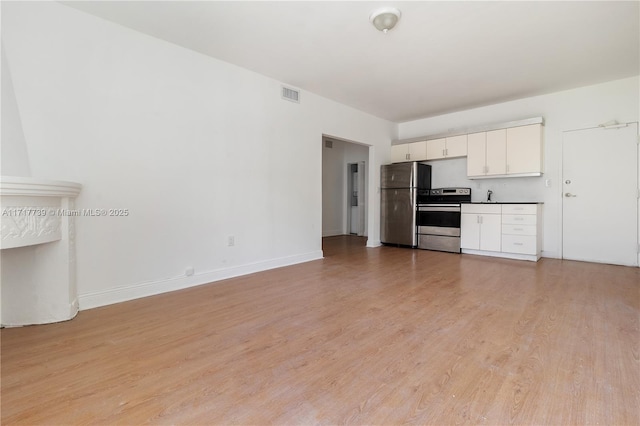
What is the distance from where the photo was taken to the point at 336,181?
7430mm

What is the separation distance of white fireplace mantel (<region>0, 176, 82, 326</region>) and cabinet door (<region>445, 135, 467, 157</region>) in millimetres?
5225

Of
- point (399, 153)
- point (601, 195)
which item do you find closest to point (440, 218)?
point (399, 153)

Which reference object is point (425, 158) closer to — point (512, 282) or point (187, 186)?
point (512, 282)

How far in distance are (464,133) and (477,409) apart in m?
4.78

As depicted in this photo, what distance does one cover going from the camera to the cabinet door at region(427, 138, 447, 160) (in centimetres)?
525

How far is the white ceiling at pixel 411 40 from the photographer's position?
2385mm

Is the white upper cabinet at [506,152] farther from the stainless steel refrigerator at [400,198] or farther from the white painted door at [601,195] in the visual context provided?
the stainless steel refrigerator at [400,198]

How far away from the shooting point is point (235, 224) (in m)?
3.42

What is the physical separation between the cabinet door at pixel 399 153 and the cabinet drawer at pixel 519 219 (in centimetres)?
206

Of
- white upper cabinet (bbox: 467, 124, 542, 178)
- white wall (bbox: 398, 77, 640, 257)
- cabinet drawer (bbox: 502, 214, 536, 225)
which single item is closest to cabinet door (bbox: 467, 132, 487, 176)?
white upper cabinet (bbox: 467, 124, 542, 178)

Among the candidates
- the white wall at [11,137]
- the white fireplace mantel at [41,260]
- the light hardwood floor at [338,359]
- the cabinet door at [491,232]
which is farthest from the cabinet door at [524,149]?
the white wall at [11,137]

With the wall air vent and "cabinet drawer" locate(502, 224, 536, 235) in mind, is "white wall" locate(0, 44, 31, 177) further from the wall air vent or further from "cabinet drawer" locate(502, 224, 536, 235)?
"cabinet drawer" locate(502, 224, 536, 235)

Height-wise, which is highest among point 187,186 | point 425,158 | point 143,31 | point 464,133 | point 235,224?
point 143,31

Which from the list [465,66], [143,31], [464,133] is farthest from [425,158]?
[143,31]
